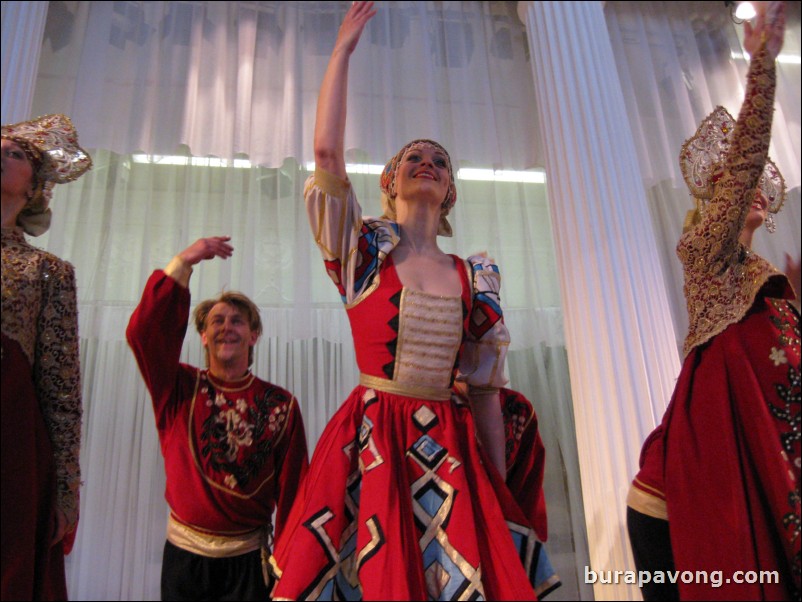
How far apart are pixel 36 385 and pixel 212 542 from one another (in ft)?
2.66

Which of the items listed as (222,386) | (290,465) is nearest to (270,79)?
(222,386)

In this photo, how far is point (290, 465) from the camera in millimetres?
1928

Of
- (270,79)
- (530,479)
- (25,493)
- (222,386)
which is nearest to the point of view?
(25,493)

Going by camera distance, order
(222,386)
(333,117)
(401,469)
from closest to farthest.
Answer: (401,469) → (333,117) → (222,386)

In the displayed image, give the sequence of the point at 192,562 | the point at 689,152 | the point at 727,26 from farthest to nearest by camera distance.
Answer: the point at 727,26, the point at 192,562, the point at 689,152

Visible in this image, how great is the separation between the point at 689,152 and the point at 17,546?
65.3 inches

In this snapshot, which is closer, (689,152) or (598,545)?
(689,152)

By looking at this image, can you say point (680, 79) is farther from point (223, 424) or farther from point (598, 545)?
point (223, 424)

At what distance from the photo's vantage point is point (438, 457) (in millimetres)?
1256

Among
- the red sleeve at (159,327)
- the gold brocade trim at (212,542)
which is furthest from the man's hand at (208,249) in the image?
the gold brocade trim at (212,542)

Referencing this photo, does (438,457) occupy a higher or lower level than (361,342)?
lower

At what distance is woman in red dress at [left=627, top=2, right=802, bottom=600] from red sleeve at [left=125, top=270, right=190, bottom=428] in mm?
1186

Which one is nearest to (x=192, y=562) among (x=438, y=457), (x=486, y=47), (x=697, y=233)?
(x=438, y=457)

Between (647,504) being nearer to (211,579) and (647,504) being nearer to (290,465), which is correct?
(290,465)
